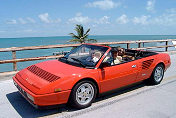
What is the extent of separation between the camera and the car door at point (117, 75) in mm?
3637

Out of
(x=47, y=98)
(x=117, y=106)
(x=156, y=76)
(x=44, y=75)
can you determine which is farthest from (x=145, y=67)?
(x=47, y=98)

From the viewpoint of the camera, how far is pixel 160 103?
12.1 feet

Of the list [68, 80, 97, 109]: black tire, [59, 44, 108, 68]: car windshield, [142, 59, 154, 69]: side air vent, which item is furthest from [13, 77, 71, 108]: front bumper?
[142, 59, 154, 69]: side air vent

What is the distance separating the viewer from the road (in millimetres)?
3152

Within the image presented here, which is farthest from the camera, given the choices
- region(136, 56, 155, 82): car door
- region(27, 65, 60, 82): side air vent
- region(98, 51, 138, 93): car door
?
region(136, 56, 155, 82): car door

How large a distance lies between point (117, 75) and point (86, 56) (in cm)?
92

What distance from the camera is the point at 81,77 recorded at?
10.6 ft

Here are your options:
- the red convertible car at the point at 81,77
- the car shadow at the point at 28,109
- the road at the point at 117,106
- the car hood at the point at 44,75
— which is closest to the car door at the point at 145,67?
the red convertible car at the point at 81,77

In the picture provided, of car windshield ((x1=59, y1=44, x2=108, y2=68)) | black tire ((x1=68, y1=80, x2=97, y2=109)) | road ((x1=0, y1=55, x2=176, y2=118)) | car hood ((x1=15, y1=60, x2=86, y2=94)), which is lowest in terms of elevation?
road ((x1=0, y1=55, x2=176, y2=118))

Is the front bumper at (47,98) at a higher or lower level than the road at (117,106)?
higher

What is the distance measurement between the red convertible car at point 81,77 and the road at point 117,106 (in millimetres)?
264

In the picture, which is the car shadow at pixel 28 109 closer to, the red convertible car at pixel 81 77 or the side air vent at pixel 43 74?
the red convertible car at pixel 81 77

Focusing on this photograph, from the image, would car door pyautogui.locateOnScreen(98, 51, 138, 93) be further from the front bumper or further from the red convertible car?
the front bumper

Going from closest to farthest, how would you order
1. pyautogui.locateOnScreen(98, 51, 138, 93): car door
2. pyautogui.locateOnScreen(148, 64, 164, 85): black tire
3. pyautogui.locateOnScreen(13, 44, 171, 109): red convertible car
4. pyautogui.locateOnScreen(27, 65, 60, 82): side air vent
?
pyautogui.locateOnScreen(13, 44, 171, 109): red convertible car < pyautogui.locateOnScreen(27, 65, 60, 82): side air vent < pyautogui.locateOnScreen(98, 51, 138, 93): car door < pyautogui.locateOnScreen(148, 64, 164, 85): black tire
